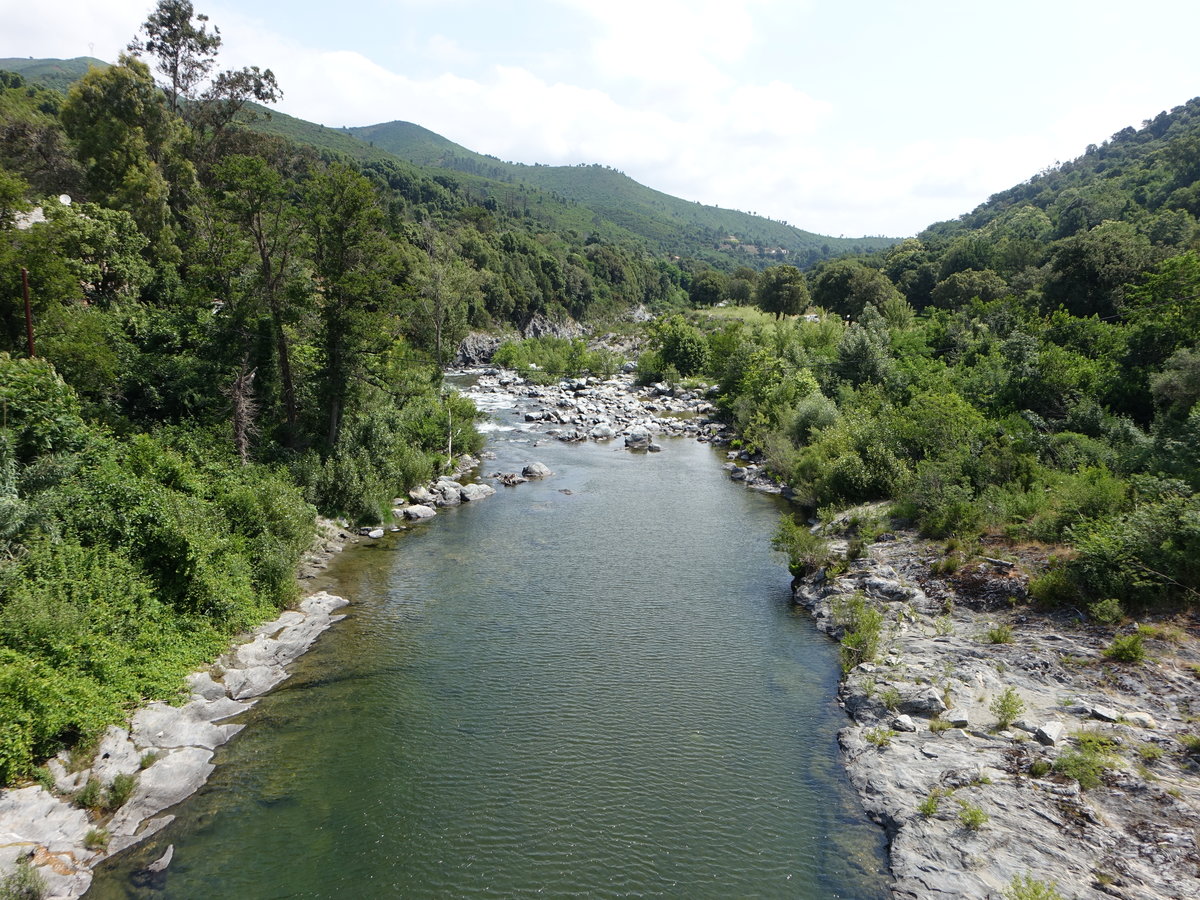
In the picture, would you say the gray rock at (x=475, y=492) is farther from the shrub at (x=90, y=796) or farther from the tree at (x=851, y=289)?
the tree at (x=851, y=289)

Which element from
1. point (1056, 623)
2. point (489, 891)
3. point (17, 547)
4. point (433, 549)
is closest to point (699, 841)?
point (489, 891)

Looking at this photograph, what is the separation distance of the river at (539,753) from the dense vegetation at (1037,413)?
6990mm

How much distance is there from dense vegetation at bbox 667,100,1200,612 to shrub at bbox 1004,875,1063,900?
8268mm

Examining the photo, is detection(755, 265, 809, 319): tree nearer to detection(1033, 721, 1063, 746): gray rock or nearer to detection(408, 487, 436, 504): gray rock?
detection(408, 487, 436, 504): gray rock

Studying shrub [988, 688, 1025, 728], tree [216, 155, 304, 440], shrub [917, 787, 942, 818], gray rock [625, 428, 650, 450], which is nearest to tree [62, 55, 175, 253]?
tree [216, 155, 304, 440]

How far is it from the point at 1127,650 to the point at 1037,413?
1599cm

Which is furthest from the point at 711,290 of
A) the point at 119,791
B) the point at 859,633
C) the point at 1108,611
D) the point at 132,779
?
the point at 119,791

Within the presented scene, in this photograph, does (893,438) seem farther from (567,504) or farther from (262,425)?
(262,425)

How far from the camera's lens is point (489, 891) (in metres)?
10.5

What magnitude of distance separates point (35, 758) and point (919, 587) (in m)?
21.4

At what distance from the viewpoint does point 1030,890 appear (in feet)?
30.7

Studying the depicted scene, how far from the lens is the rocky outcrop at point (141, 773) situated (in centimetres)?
1011

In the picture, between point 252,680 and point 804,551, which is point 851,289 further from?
point 252,680

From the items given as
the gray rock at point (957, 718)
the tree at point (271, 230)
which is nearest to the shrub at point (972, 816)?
the gray rock at point (957, 718)
